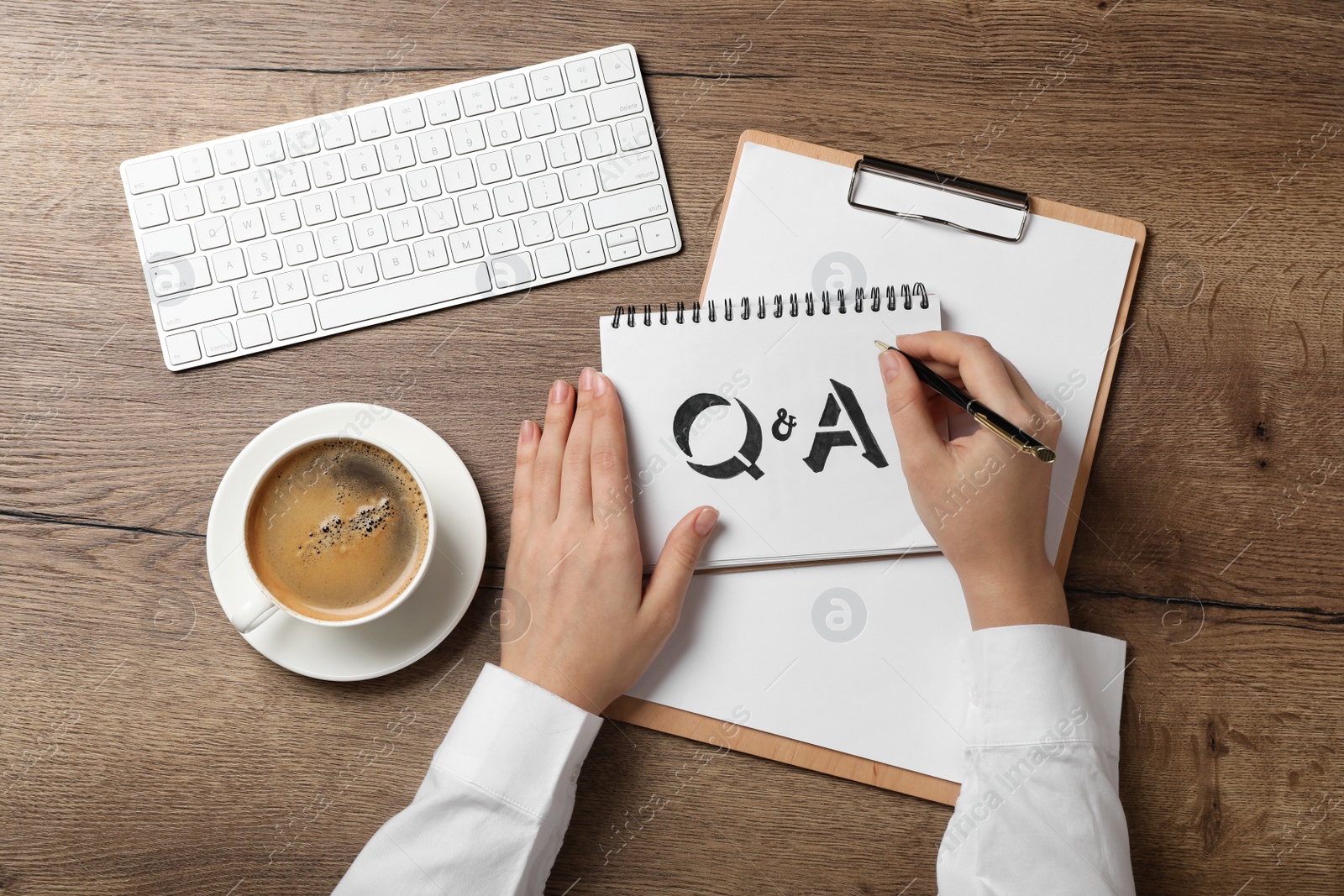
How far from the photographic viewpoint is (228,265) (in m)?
0.85

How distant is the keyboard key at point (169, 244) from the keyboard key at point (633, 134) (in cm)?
45

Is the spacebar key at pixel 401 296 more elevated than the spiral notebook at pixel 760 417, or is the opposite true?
the spacebar key at pixel 401 296

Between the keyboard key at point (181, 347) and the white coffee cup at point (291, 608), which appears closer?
the white coffee cup at point (291, 608)

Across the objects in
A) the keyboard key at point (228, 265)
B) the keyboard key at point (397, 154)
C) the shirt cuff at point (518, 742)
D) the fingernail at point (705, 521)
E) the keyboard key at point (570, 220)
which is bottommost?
the shirt cuff at point (518, 742)

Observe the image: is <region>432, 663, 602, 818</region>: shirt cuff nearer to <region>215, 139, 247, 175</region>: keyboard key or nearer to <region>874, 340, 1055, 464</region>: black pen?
<region>874, 340, 1055, 464</region>: black pen

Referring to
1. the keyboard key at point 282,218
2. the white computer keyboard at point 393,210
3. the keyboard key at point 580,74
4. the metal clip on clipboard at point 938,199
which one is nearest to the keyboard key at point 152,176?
the white computer keyboard at point 393,210

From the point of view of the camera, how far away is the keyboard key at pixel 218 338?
0.86m

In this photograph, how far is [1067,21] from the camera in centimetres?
91

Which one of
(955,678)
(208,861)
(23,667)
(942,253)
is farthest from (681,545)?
(23,667)

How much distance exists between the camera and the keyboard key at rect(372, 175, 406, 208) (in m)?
0.86

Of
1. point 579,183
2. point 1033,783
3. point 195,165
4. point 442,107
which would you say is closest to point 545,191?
point 579,183

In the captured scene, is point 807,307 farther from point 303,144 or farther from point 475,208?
point 303,144

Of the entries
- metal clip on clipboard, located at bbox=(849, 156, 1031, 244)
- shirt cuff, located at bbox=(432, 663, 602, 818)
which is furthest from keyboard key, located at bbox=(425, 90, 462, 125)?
shirt cuff, located at bbox=(432, 663, 602, 818)

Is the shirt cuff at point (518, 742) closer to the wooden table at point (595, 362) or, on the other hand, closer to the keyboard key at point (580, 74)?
the wooden table at point (595, 362)
